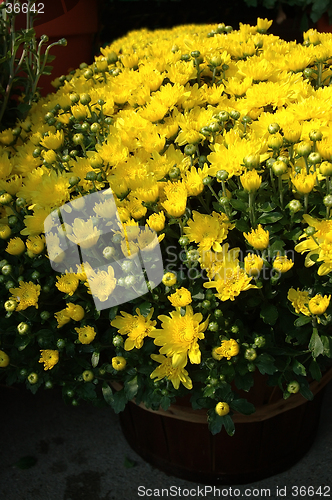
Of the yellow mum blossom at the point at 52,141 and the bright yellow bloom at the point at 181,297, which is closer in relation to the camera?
the bright yellow bloom at the point at 181,297

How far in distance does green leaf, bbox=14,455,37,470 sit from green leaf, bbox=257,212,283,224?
4.50ft

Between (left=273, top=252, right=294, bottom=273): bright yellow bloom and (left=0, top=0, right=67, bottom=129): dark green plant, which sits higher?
(left=0, top=0, right=67, bottom=129): dark green plant

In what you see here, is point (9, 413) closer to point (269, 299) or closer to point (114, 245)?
point (114, 245)

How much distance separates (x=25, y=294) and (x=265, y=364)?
2.11ft

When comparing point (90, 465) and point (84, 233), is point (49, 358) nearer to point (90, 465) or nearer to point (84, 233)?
point (84, 233)

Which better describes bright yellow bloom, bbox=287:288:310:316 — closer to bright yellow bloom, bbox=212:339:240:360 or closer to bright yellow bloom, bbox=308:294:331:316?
bright yellow bloom, bbox=308:294:331:316

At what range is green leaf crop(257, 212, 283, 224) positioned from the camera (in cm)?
109

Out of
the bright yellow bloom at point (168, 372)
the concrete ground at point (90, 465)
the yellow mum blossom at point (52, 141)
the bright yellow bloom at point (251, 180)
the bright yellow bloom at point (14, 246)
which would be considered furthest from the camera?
the concrete ground at point (90, 465)

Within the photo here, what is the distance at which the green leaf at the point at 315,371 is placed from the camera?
1.19 m

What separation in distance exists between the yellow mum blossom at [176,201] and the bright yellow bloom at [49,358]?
0.51 m

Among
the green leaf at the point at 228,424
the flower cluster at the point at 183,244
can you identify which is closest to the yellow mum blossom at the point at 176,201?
the flower cluster at the point at 183,244

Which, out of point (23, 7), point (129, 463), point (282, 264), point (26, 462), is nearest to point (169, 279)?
point (282, 264)

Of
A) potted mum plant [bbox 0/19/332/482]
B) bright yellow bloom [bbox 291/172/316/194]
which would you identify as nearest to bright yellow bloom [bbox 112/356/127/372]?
potted mum plant [bbox 0/19/332/482]

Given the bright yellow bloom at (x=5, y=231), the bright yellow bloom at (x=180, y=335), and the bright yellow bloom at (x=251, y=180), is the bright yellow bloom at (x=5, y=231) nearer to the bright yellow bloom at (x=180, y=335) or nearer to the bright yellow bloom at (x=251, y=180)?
the bright yellow bloom at (x=180, y=335)
